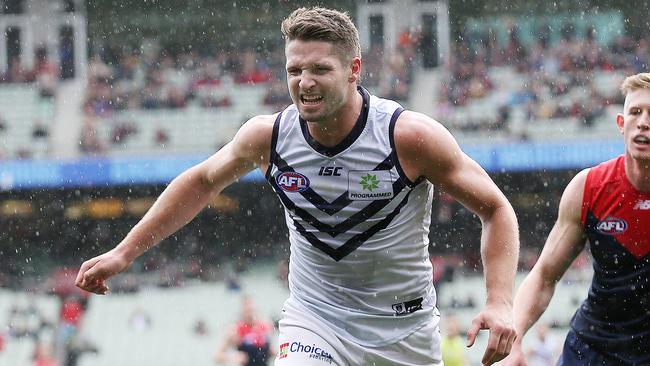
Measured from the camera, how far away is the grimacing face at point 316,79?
4.31 m

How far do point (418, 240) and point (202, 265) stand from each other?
18048mm

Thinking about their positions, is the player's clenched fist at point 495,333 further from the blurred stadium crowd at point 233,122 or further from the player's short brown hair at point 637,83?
the blurred stadium crowd at point 233,122

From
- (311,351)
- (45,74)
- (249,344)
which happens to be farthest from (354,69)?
(45,74)

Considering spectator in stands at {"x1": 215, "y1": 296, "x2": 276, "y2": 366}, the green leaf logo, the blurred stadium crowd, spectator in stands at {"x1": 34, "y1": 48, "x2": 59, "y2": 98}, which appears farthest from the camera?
spectator in stands at {"x1": 34, "y1": 48, "x2": 59, "y2": 98}

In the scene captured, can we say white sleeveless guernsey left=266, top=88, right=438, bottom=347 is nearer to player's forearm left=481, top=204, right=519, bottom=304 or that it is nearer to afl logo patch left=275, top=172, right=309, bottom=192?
afl logo patch left=275, top=172, right=309, bottom=192

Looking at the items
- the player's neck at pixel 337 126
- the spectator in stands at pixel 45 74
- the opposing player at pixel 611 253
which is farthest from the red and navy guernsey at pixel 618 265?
the spectator in stands at pixel 45 74

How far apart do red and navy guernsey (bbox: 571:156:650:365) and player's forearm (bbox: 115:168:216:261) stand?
5.36 feet

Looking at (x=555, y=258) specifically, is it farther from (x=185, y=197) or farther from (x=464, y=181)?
(x=185, y=197)

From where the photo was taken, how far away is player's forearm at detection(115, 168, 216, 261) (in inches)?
190

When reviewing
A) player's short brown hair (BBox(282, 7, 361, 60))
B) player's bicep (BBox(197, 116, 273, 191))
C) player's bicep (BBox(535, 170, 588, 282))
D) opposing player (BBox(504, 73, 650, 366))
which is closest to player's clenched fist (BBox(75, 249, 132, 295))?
player's bicep (BBox(197, 116, 273, 191))

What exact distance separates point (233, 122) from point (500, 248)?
20087 mm

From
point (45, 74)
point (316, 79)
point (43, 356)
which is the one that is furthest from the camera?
→ point (45, 74)

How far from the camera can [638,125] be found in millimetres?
4855

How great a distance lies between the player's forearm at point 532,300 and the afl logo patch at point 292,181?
118 cm
